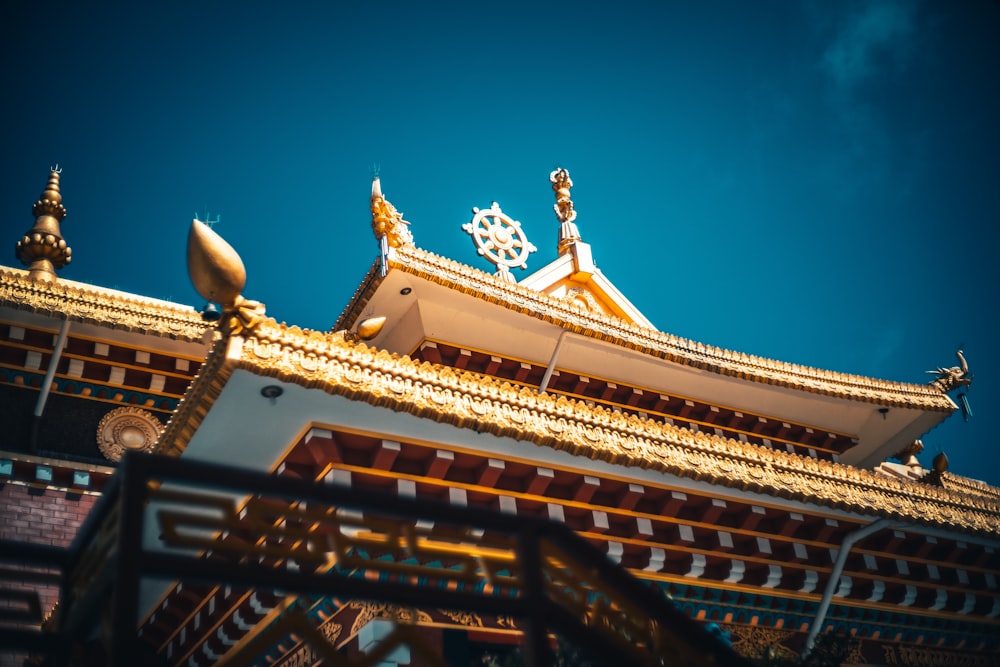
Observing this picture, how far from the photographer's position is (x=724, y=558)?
9781 millimetres

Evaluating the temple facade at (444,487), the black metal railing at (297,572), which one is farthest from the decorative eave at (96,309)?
the black metal railing at (297,572)

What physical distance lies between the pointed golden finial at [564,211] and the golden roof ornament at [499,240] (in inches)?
27.1

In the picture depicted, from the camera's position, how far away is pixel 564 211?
1755 cm

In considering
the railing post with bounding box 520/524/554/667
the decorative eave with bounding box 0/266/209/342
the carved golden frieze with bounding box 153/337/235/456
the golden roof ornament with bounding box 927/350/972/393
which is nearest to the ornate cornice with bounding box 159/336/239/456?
the carved golden frieze with bounding box 153/337/235/456

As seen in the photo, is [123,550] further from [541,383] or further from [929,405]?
[929,405]

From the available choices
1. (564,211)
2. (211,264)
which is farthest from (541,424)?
(564,211)

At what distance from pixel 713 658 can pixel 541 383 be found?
29.2 ft

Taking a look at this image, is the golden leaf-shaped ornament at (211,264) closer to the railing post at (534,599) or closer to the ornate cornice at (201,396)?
the ornate cornice at (201,396)

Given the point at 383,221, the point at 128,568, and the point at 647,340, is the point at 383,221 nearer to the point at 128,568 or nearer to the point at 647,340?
the point at 647,340

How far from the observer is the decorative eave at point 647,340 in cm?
1216

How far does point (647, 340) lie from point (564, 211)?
4.62m

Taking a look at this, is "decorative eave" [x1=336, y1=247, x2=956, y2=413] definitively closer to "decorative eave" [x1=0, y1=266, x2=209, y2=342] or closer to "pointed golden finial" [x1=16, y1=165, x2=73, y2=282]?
"decorative eave" [x1=0, y1=266, x2=209, y2=342]

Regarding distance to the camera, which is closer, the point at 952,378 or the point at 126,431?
the point at 126,431

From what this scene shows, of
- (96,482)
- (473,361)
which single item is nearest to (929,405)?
(473,361)
